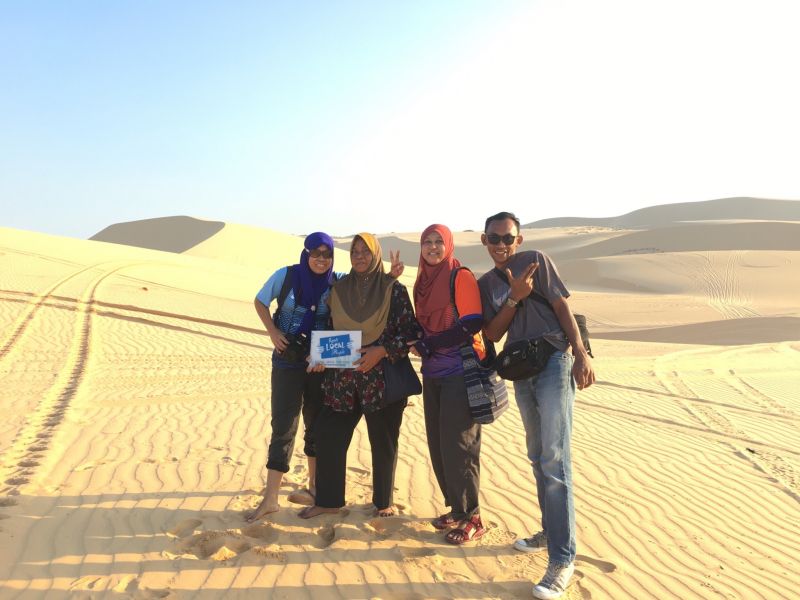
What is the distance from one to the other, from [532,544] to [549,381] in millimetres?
1300

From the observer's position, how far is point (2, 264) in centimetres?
2198

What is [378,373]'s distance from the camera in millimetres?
3773

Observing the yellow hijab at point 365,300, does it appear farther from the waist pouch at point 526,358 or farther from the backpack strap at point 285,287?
the waist pouch at point 526,358

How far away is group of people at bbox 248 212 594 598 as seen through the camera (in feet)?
10.8

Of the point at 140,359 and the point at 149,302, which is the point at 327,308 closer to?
the point at 140,359

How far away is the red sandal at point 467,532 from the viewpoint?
3807 mm

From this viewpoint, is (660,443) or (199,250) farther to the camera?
(199,250)

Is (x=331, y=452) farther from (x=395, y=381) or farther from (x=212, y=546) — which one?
(x=212, y=546)

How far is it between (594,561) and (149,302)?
16.4m

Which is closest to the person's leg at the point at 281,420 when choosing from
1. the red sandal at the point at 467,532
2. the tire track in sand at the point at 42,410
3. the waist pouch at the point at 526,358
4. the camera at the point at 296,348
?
the camera at the point at 296,348

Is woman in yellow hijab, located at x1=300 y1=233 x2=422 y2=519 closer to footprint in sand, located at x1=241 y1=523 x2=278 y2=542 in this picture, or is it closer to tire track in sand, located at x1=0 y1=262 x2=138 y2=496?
footprint in sand, located at x1=241 y1=523 x2=278 y2=542

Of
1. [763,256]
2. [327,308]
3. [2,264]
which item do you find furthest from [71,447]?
[763,256]

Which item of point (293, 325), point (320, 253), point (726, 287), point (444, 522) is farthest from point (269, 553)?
point (726, 287)

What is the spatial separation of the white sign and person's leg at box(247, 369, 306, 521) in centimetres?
32
